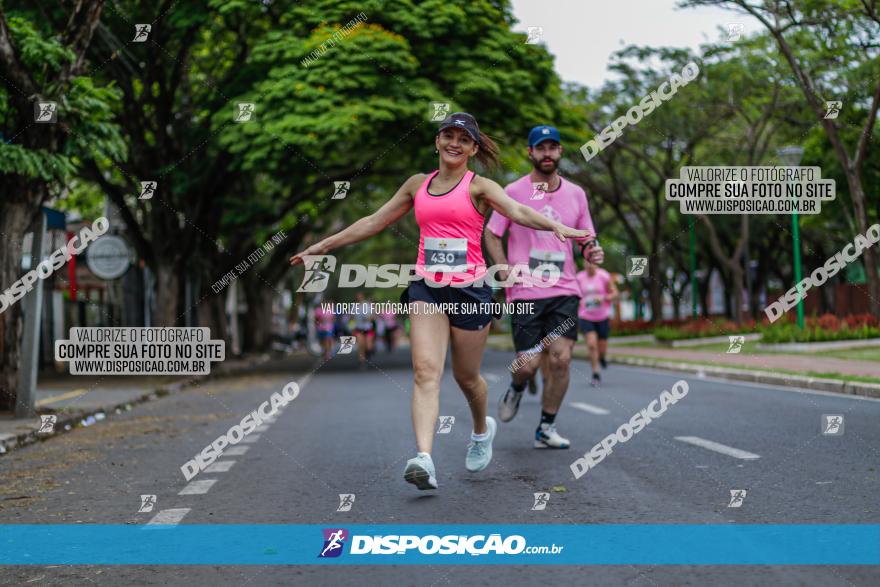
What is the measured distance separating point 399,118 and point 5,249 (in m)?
10.5

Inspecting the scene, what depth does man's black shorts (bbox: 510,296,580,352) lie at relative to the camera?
7.96 metres

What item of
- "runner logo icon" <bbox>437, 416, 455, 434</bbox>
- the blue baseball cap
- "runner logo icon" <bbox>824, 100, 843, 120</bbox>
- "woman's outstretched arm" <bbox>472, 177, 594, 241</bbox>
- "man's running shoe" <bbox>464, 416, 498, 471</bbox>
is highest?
"runner logo icon" <bbox>824, 100, 843, 120</bbox>

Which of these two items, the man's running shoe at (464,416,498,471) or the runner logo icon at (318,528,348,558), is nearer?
the runner logo icon at (318,528,348,558)

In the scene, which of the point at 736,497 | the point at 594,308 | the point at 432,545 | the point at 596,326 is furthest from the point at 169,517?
the point at 596,326

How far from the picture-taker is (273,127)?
20.6 meters

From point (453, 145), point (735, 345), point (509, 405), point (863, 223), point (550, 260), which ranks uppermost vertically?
point (863, 223)

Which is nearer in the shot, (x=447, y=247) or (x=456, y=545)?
(x=456, y=545)

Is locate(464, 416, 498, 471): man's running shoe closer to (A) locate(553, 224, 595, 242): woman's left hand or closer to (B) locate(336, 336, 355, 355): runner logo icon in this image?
(A) locate(553, 224, 595, 242): woman's left hand

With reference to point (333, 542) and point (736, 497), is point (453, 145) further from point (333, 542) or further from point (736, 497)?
point (736, 497)

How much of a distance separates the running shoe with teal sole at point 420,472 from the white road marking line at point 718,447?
259 centimetres

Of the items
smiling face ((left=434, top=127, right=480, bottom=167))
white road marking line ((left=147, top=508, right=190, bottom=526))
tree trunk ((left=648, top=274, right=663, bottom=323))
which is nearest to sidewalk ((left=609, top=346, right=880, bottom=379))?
smiling face ((left=434, top=127, right=480, bottom=167))

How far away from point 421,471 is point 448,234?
1330mm

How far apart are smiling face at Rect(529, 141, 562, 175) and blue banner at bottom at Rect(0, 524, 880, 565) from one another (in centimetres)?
321

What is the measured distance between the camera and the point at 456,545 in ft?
16.1
